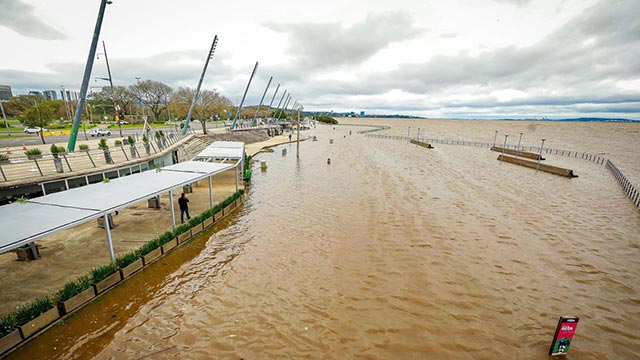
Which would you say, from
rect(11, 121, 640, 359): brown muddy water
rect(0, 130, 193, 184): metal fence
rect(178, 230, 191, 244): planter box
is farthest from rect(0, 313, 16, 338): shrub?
rect(0, 130, 193, 184): metal fence

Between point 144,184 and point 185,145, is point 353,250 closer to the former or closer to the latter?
point 144,184

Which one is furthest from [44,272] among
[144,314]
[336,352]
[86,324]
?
[336,352]

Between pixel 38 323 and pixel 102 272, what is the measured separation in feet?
6.62

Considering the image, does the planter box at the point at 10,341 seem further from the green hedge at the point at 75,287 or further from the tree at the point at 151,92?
the tree at the point at 151,92

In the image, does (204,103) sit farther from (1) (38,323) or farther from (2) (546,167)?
(2) (546,167)

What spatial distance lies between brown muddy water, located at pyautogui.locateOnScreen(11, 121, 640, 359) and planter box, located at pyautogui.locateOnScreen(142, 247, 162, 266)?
495 millimetres

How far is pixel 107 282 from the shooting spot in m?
8.91

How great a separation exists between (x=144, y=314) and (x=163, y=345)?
64.9 inches

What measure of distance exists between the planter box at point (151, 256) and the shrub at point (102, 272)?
A: 1.15 meters

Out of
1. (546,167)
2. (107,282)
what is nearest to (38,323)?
(107,282)

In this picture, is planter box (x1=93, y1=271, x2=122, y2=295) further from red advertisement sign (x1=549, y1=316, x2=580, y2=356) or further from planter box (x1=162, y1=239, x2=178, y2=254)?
red advertisement sign (x1=549, y1=316, x2=580, y2=356)

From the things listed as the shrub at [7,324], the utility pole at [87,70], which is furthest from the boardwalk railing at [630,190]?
the utility pole at [87,70]

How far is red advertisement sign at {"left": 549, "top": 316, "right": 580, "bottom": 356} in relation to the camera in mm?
6840

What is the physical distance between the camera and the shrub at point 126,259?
→ 9648mm
